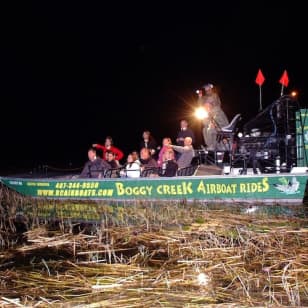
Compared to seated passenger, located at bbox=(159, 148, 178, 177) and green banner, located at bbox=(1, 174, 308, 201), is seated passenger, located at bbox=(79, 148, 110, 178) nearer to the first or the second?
green banner, located at bbox=(1, 174, 308, 201)

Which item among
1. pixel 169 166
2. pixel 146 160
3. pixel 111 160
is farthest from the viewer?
pixel 111 160

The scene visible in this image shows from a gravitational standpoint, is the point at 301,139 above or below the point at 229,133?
below

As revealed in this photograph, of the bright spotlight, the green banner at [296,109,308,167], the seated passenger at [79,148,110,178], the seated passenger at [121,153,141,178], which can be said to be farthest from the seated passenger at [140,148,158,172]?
the green banner at [296,109,308,167]

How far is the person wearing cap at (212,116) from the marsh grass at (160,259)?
2.35m

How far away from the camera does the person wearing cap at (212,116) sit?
1104cm

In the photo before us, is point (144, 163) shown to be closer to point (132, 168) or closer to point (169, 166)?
point (132, 168)

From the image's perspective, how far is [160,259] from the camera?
22.0 feet

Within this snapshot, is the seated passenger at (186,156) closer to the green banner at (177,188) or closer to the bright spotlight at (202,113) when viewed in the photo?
the bright spotlight at (202,113)

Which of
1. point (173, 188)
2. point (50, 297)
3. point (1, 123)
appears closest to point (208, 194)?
point (173, 188)

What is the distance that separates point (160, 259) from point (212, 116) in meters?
5.02

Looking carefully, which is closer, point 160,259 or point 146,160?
point 160,259

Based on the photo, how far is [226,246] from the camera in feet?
22.9

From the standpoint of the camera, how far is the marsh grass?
207 inches

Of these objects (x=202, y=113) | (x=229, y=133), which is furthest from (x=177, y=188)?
(x=202, y=113)
